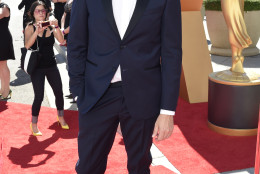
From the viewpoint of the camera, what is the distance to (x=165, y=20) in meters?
2.41

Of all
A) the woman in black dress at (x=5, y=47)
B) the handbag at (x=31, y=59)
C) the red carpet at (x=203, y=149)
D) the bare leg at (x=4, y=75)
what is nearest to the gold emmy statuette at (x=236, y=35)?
the red carpet at (x=203, y=149)

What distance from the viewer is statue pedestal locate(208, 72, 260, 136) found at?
5.00 metres

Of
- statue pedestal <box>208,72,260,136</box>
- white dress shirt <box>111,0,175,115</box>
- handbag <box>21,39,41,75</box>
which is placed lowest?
statue pedestal <box>208,72,260,136</box>

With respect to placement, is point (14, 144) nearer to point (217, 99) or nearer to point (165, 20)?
point (217, 99)

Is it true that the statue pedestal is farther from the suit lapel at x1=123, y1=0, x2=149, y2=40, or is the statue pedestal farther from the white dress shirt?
the suit lapel at x1=123, y1=0, x2=149, y2=40

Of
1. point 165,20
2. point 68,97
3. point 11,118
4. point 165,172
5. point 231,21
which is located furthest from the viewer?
point 68,97

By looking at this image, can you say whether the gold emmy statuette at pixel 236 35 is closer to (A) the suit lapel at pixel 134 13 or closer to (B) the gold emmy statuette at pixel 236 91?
(B) the gold emmy statuette at pixel 236 91

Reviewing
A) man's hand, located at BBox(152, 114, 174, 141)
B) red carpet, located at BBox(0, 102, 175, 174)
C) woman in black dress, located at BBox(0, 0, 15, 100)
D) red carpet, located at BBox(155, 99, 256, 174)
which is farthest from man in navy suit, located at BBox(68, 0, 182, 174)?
woman in black dress, located at BBox(0, 0, 15, 100)

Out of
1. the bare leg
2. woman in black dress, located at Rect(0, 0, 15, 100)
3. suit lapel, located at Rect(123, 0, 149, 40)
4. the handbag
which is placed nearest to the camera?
suit lapel, located at Rect(123, 0, 149, 40)

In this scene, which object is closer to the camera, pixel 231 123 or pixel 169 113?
pixel 169 113

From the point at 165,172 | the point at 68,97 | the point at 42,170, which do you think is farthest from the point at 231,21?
the point at 68,97

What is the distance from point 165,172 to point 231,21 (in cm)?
210

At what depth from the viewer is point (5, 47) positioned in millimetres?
6621

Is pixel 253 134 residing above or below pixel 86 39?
below
